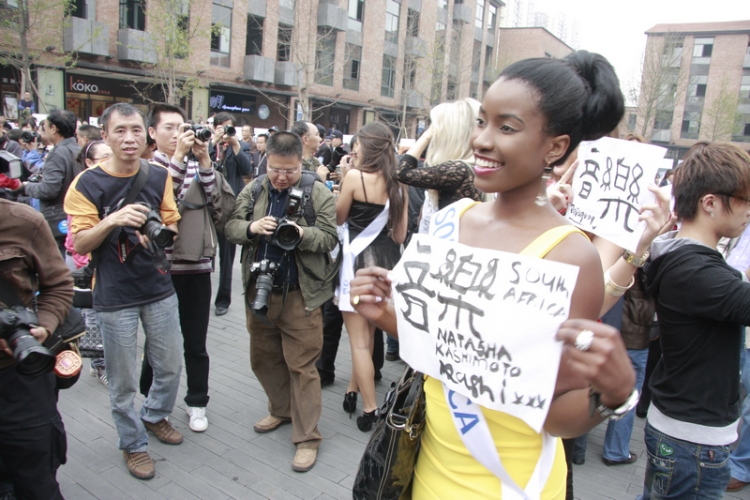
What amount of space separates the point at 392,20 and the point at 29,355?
1509 inches

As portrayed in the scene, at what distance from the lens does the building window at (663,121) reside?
42759 mm

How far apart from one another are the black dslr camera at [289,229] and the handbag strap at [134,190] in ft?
2.78

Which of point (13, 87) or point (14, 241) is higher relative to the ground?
point (13, 87)

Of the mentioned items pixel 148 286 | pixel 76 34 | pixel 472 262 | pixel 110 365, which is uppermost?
pixel 76 34

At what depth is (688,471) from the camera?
7.15 feet

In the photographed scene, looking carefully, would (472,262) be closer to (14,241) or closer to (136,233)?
(14,241)

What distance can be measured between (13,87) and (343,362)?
893 inches

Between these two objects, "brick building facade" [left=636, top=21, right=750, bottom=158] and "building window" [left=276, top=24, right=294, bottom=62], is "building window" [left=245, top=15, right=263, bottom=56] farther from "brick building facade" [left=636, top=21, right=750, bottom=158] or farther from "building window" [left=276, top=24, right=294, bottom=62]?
"brick building facade" [left=636, top=21, right=750, bottom=158]

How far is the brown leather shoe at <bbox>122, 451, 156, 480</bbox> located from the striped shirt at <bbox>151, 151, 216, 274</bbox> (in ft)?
3.93

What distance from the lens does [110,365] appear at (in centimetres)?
327

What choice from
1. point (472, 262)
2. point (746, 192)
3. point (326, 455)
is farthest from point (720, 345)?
point (326, 455)

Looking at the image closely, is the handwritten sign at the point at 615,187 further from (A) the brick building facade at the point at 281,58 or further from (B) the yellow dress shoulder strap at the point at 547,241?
(A) the brick building facade at the point at 281,58

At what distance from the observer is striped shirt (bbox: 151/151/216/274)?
3713 millimetres

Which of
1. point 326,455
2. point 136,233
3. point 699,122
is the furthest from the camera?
point 699,122
